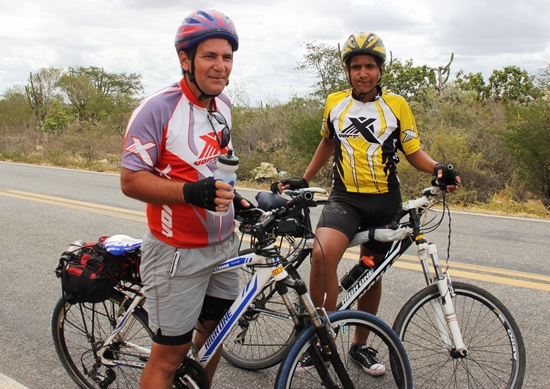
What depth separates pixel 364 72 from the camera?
3.18m

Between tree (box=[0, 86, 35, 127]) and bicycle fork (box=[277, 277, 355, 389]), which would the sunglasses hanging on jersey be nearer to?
bicycle fork (box=[277, 277, 355, 389])

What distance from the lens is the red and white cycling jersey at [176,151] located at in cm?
212

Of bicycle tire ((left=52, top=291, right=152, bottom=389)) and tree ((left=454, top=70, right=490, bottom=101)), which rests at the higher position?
tree ((left=454, top=70, right=490, bottom=101))

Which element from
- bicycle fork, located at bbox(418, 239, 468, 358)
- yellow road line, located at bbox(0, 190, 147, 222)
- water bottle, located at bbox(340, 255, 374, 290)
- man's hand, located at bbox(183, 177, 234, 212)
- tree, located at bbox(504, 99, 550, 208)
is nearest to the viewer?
man's hand, located at bbox(183, 177, 234, 212)

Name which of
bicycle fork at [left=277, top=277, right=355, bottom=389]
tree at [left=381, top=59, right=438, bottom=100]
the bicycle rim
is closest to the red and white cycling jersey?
bicycle fork at [left=277, top=277, right=355, bottom=389]

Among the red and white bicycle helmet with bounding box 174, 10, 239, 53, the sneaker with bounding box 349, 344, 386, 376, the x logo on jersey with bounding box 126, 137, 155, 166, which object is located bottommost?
the sneaker with bounding box 349, 344, 386, 376

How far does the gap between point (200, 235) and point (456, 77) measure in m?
28.2

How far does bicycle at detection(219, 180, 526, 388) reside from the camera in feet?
9.53

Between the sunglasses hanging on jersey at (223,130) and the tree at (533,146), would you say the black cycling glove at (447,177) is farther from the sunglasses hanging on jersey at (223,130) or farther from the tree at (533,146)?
the tree at (533,146)

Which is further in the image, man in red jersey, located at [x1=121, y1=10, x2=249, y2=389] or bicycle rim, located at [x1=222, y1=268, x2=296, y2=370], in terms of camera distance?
bicycle rim, located at [x1=222, y1=268, x2=296, y2=370]

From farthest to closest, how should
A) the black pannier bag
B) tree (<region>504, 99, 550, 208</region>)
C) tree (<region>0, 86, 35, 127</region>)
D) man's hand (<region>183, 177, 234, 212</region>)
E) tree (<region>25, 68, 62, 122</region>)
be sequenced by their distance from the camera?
tree (<region>25, 68, 62, 122</region>) < tree (<region>0, 86, 35, 127</region>) < tree (<region>504, 99, 550, 208</region>) < the black pannier bag < man's hand (<region>183, 177, 234, 212</region>)

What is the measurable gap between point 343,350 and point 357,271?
0.53 meters

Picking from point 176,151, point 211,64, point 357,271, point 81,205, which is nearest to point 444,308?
point 357,271

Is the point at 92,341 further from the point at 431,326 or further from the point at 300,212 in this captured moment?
the point at 431,326
